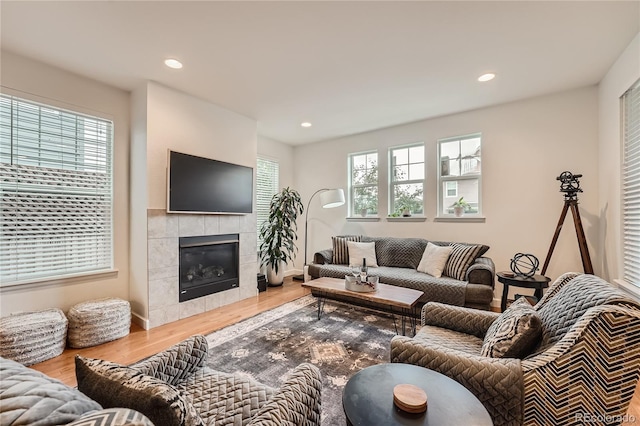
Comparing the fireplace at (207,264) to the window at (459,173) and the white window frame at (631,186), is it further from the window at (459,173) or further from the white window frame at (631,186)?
the white window frame at (631,186)

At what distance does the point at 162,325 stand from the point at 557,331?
347 cm

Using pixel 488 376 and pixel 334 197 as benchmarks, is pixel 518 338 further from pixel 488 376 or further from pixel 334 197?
pixel 334 197

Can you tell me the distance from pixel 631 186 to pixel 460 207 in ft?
5.38

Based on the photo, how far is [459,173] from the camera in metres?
4.01

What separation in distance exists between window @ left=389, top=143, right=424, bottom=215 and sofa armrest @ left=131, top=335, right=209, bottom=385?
145 inches

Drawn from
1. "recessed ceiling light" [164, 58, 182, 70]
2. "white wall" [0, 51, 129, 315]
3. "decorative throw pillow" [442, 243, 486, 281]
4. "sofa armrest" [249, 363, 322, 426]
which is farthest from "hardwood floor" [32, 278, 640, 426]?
"recessed ceiling light" [164, 58, 182, 70]

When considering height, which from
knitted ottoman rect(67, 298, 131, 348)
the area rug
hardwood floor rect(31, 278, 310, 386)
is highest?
knitted ottoman rect(67, 298, 131, 348)

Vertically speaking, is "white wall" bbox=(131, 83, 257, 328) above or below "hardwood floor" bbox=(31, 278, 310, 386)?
above

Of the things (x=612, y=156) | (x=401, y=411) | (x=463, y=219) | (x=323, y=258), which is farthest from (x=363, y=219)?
(x=401, y=411)

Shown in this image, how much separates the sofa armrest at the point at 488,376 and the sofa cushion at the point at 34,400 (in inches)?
53.3

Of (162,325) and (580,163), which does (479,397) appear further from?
(580,163)

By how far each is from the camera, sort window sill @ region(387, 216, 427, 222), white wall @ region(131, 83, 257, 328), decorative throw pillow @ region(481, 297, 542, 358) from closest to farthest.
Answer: decorative throw pillow @ region(481, 297, 542, 358) → white wall @ region(131, 83, 257, 328) → window sill @ region(387, 216, 427, 222)

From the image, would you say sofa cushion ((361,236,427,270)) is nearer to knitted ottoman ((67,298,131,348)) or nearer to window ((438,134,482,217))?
window ((438,134,482,217))

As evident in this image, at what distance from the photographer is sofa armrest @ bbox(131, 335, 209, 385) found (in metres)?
1.22
